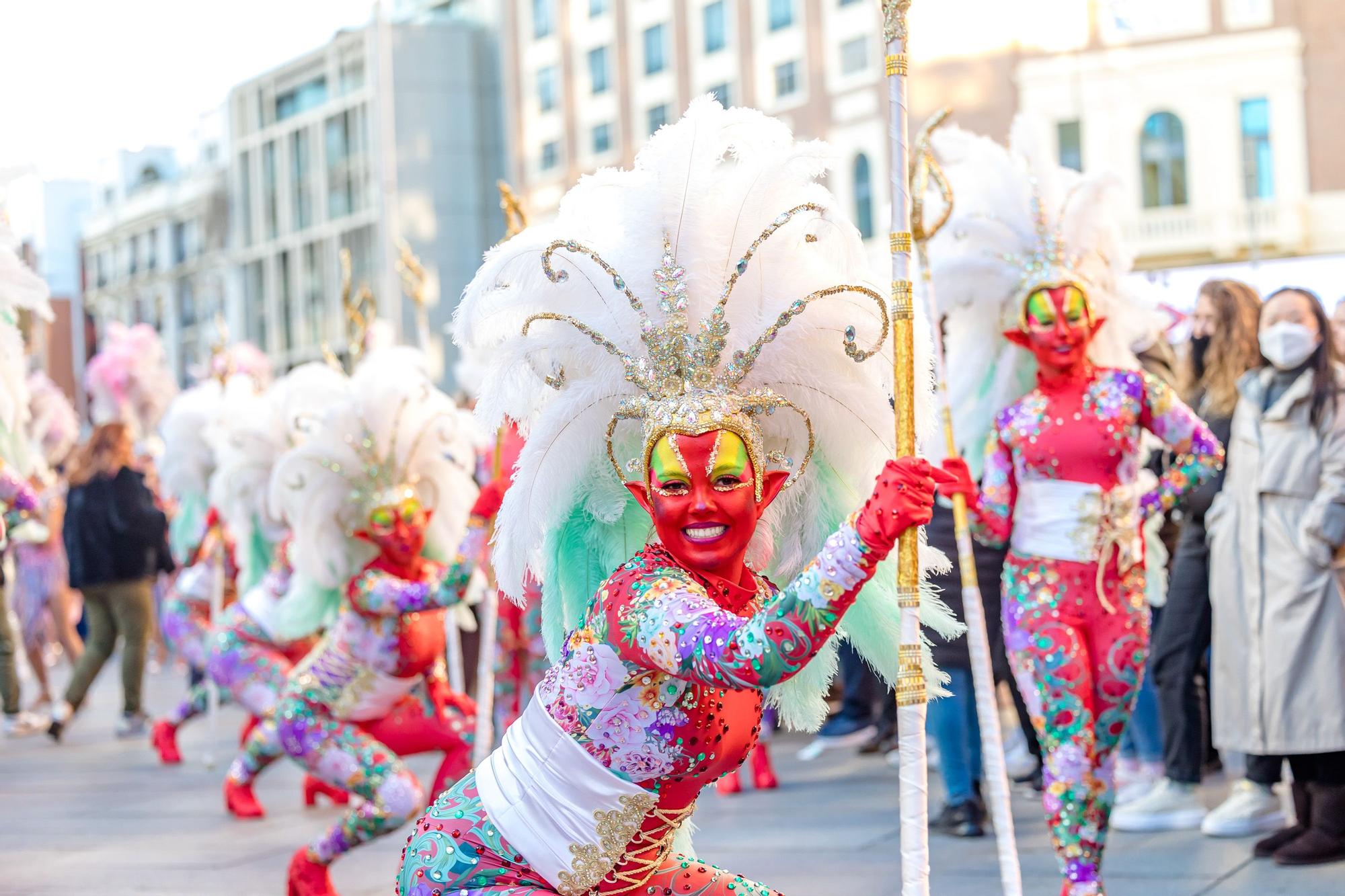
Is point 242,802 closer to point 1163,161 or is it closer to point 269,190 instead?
point 1163,161

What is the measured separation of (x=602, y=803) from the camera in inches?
116

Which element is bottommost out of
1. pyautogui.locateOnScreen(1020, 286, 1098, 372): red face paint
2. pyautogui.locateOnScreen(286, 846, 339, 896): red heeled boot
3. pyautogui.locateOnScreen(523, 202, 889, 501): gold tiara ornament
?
pyautogui.locateOnScreen(286, 846, 339, 896): red heeled boot

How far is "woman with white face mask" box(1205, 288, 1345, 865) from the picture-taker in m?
5.39

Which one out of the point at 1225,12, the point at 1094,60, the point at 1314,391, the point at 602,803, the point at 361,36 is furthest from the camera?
the point at 361,36

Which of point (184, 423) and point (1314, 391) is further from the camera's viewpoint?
point (184, 423)

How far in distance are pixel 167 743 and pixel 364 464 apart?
13.4 feet

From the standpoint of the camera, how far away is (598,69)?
3534cm

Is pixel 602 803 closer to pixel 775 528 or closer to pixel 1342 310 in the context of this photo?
pixel 775 528

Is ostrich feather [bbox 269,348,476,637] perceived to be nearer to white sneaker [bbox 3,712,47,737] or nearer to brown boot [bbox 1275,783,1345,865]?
brown boot [bbox 1275,783,1345,865]

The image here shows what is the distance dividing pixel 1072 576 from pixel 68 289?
186ft

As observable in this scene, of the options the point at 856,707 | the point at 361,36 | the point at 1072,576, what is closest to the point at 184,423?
the point at 856,707

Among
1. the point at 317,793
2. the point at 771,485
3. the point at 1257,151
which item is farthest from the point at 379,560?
the point at 1257,151

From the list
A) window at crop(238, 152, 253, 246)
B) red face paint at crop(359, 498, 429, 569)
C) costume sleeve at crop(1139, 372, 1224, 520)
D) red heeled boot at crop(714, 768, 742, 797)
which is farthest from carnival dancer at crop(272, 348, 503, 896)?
window at crop(238, 152, 253, 246)

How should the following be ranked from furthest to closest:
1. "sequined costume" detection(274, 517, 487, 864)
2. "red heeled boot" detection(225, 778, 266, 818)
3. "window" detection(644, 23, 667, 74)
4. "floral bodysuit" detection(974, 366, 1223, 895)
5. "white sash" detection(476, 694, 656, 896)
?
"window" detection(644, 23, 667, 74)
"red heeled boot" detection(225, 778, 266, 818)
"sequined costume" detection(274, 517, 487, 864)
"floral bodysuit" detection(974, 366, 1223, 895)
"white sash" detection(476, 694, 656, 896)
